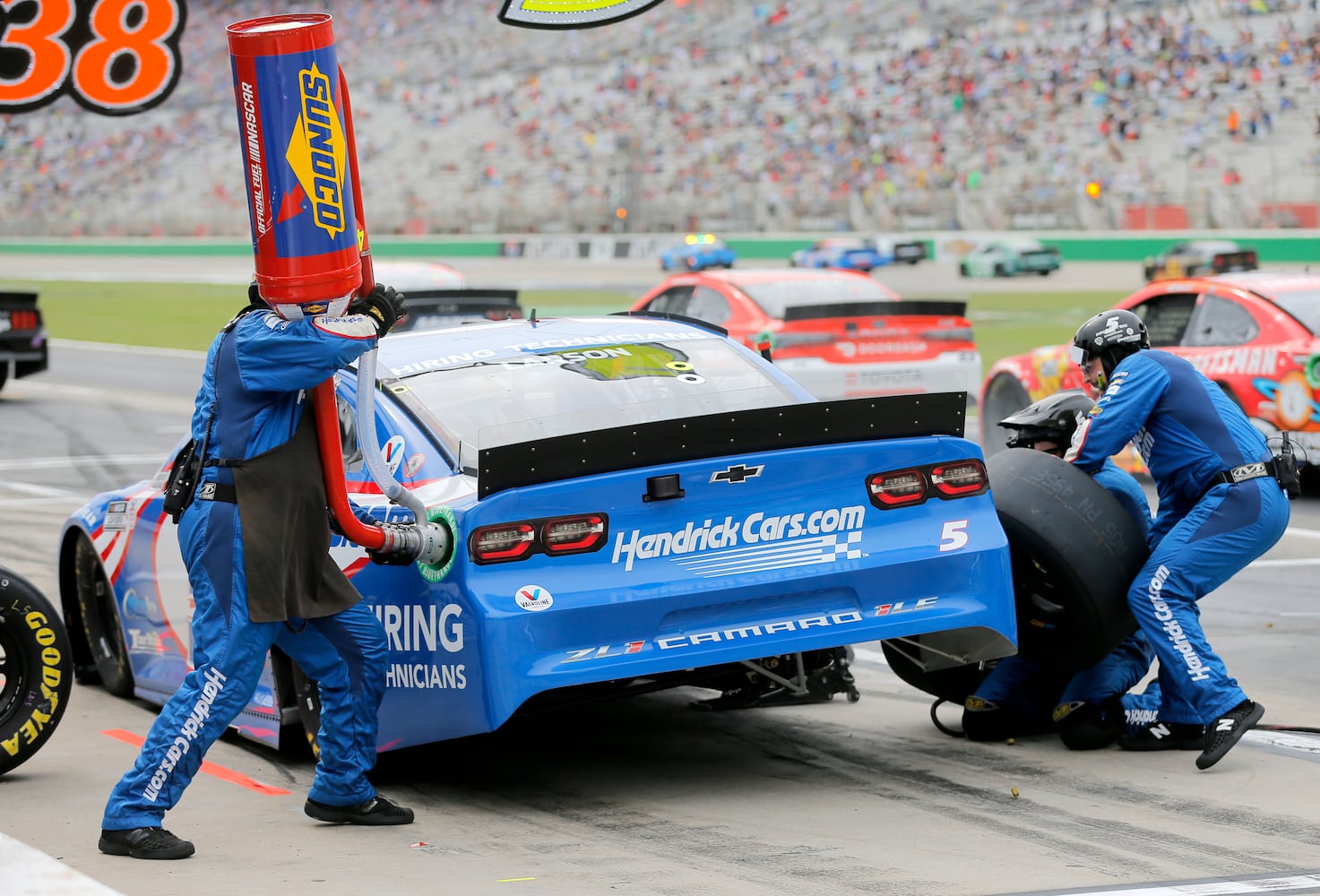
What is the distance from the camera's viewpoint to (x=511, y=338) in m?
6.36

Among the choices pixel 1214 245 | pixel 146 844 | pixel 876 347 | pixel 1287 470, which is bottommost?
pixel 1214 245

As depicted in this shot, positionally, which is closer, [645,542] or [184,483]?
[184,483]

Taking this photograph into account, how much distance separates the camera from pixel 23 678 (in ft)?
18.5

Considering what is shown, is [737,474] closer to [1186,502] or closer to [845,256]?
[1186,502]

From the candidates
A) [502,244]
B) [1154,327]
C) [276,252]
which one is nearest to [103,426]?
[1154,327]

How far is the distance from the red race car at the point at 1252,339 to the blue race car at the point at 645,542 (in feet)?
20.1

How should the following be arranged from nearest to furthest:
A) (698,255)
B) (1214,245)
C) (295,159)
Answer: (295,159) → (1214,245) → (698,255)

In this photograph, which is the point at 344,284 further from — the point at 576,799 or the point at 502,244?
the point at 502,244

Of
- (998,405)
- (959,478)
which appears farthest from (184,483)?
(998,405)

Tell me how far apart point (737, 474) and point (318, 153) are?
4.88 feet

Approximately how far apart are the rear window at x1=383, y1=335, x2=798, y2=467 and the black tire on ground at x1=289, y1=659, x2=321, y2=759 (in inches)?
33.7

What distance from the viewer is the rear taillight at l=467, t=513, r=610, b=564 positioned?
4867mm

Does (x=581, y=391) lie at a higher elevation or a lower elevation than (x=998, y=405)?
higher

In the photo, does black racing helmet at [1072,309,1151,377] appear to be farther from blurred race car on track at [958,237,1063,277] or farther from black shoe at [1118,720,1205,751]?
blurred race car on track at [958,237,1063,277]
